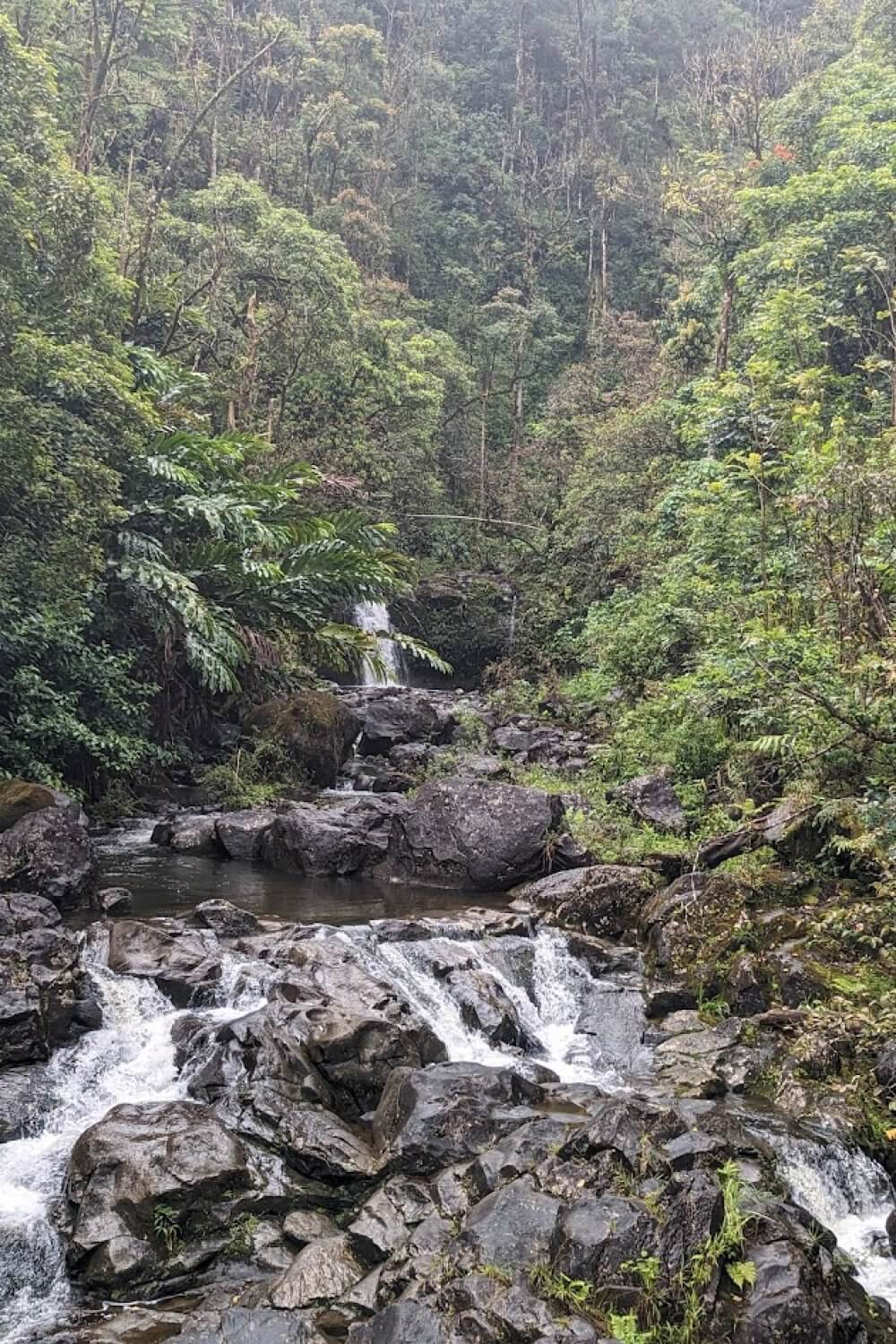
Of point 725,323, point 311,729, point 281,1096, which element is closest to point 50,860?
point 281,1096

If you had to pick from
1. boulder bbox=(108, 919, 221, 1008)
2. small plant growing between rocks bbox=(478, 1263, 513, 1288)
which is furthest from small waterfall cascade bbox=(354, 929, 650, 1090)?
small plant growing between rocks bbox=(478, 1263, 513, 1288)

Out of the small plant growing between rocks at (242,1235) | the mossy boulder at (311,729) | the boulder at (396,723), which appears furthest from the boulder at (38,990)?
the boulder at (396,723)

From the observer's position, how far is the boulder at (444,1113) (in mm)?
5238

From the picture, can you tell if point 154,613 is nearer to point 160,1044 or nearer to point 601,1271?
point 160,1044

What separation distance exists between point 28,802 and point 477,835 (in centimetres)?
462

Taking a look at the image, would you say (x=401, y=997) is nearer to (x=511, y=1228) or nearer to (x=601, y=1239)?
(x=511, y=1228)

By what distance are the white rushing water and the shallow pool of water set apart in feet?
5.76

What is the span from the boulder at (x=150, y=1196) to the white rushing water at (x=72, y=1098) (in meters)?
0.16

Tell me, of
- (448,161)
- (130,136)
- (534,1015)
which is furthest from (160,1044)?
(448,161)

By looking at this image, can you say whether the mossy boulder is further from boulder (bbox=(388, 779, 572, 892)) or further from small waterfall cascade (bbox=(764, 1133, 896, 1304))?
small waterfall cascade (bbox=(764, 1133, 896, 1304))

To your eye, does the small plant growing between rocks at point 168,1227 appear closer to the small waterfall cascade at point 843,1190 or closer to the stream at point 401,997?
the stream at point 401,997

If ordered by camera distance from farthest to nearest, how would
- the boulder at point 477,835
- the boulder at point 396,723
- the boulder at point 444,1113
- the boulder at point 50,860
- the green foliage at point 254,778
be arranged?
the boulder at point 396,723 < the green foliage at point 254,778 < the boulder at point 477,835 < the boulder at point 50,860 < the boulder at point 444,1113

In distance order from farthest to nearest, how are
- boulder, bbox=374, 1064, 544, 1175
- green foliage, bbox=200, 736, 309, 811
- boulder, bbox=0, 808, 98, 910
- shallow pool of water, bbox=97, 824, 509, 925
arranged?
1. green foliage, bbox=200, 736, 309, 811
2. shallow pool of water, bbox=97, 824, 509, 925
3. boulder, bbox=0, 808, 98, 910
4. boulder, bbox=374, 1064, 544, 1175

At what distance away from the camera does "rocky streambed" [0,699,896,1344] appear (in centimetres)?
411
